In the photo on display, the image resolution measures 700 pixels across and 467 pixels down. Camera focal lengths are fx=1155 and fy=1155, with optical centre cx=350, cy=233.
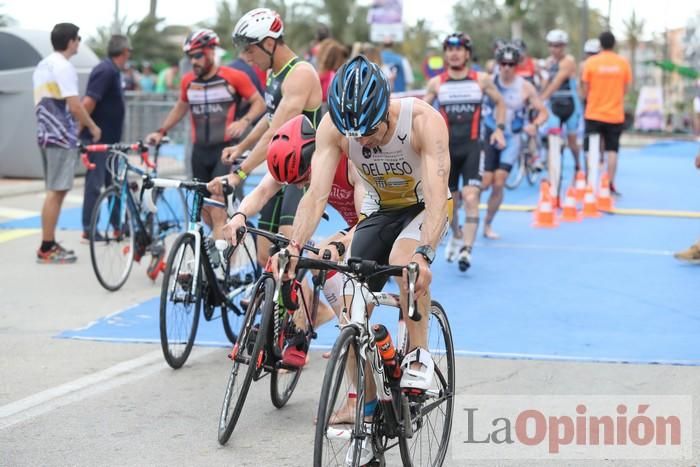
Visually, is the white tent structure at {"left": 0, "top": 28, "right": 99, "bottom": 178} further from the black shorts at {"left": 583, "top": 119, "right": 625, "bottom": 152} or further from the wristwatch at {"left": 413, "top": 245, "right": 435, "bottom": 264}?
the wristwatch at {"left": 413, "top": 245, "right": 435, "bottom": 264}

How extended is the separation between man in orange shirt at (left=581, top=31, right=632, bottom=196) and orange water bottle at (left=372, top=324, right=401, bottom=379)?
11.6m

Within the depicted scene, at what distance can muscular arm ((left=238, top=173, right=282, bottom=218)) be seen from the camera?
591 cm

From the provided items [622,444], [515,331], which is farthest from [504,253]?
[622,444]

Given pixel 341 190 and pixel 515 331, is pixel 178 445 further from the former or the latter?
pixel 515 331

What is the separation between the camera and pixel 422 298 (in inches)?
191

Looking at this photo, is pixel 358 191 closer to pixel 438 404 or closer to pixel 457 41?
pixel 438 404

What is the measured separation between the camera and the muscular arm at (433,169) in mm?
4773

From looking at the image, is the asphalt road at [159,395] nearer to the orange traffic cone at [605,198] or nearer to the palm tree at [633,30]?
the orange traffic cone at [605,198]

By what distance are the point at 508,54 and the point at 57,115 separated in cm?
478

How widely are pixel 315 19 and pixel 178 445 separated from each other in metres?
43.4

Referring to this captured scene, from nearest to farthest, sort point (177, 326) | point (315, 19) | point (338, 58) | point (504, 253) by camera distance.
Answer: point (177, 326), point (504, 253), point (338, 58), point (315, 19)

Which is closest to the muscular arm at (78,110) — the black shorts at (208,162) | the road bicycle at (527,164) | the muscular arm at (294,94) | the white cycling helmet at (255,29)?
the black shorts at (208,162)

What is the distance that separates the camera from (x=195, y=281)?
275 inches

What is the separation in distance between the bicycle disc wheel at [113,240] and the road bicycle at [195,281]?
221cm
